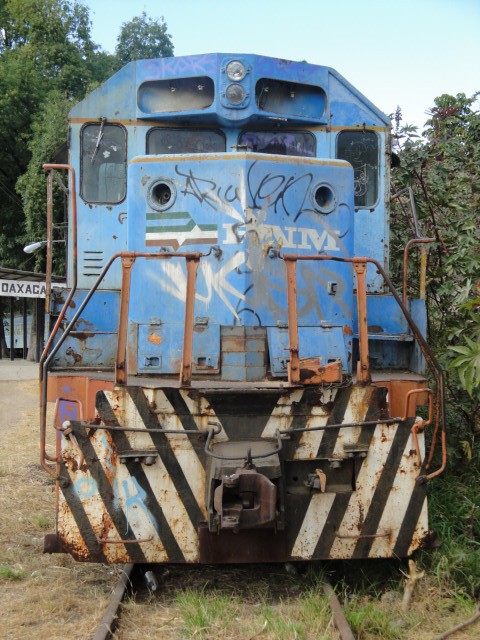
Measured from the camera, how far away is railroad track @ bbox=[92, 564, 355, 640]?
337 centimetres

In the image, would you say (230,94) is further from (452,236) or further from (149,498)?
(149,498)

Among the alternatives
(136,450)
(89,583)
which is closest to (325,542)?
(136,450)

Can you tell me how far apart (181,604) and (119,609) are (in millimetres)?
325

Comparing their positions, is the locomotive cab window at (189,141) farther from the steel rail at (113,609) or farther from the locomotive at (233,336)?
the steel rail at (113,609)

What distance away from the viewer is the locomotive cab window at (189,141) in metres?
5.36

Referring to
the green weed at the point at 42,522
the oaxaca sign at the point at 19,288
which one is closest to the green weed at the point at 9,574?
the green weed at the point at 42,522

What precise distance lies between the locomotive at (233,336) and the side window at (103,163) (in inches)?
0.4

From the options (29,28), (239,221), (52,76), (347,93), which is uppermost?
(29,28)

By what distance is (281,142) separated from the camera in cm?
541

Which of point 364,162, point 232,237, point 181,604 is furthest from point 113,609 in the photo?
point 364,162

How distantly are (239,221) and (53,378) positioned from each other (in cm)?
158

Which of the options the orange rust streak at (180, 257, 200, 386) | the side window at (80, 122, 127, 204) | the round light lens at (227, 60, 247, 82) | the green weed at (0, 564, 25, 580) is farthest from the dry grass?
the round light lens at (227, 60, 247, 82)

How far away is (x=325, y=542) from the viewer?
12.8ft

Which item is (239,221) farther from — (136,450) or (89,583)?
(89,583)
